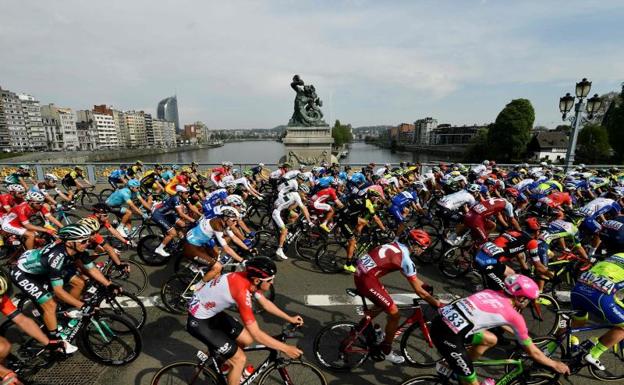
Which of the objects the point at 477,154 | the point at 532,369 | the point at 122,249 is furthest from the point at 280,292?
the point at 477,154

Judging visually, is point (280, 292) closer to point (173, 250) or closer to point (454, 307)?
point (173, 250)

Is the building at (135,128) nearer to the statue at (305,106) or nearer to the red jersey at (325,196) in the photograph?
the statue at (305,106)

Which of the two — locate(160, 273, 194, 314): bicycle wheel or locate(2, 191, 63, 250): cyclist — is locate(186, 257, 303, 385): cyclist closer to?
locate(160, 273, 194, 314): bicycle wheel

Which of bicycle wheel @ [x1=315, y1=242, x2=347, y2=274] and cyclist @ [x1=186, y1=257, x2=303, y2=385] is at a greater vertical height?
cyclist @ [x1=186, y1=257, x2=303, y2=385]

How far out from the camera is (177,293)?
497 cm

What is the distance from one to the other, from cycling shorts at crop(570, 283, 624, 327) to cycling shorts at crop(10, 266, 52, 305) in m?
6.30

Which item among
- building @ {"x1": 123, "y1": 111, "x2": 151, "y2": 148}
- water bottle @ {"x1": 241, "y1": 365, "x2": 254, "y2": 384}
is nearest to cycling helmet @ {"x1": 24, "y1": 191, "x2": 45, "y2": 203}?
water bottle @ {"x1": 241, "y1": 365, "x2": 254, "y2": 384}

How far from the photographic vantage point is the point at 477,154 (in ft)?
167

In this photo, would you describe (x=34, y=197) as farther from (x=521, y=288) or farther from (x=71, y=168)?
(x=71, y=168)

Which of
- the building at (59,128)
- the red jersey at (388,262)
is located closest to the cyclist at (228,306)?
the red jersey at (388,262)

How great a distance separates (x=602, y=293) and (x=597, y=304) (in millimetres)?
133

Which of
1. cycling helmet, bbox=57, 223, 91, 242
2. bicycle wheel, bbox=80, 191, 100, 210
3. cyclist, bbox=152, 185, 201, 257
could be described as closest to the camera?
cycling helmet, bbox=57, 223, 91, 242

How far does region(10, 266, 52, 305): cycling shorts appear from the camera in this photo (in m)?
3.56

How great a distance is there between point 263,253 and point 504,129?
4486 centimetres
